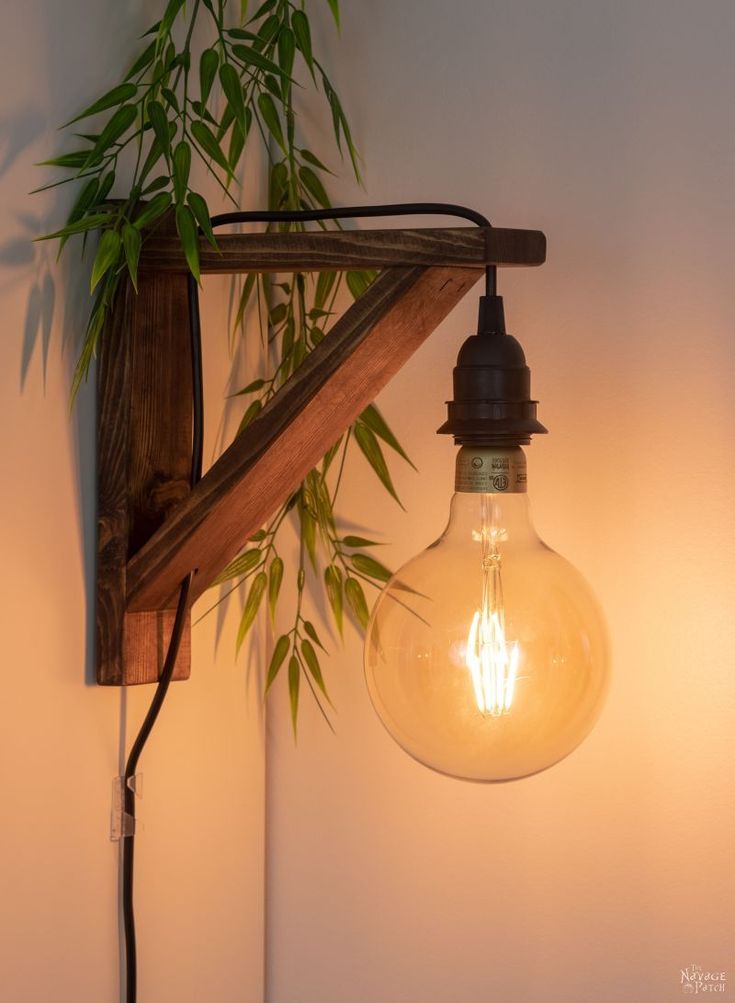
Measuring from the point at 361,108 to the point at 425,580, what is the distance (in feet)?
1.69

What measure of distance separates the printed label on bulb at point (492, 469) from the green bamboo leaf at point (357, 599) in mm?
317

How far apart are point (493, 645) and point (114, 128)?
411mm

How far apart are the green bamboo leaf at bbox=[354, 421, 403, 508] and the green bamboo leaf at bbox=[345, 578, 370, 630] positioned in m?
0.09

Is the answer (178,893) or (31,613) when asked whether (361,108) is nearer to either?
(31,613)

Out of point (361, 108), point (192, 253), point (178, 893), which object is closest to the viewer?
point (192, 253)

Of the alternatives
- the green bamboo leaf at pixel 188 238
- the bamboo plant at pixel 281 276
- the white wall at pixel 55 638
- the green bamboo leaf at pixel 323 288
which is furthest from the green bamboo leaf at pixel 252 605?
the green bamboo leaf at pixel 188 238

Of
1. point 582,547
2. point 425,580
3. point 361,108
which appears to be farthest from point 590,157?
point 425,580

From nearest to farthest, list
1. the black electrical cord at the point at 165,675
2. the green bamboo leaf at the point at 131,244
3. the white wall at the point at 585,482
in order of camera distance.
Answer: the green bamboo leaf at the point at 131,244 < the black electrical cord at the point at 165,675 < the white wall at the point at 585,482

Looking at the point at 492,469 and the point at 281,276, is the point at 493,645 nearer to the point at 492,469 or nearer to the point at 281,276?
the point at 492,469

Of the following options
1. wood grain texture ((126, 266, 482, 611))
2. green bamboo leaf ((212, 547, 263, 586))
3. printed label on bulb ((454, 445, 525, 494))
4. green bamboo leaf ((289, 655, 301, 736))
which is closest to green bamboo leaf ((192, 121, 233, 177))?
wood grain texture ((126, 266, 482, 611))

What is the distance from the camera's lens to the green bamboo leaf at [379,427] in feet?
3.10

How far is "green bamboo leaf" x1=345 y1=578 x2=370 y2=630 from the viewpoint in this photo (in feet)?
3.21

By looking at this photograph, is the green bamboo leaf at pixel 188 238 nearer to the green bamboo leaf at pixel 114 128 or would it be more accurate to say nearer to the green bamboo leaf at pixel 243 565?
the green bamboo leaf at pixel 114 128

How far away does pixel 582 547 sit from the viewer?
0.95 meters
